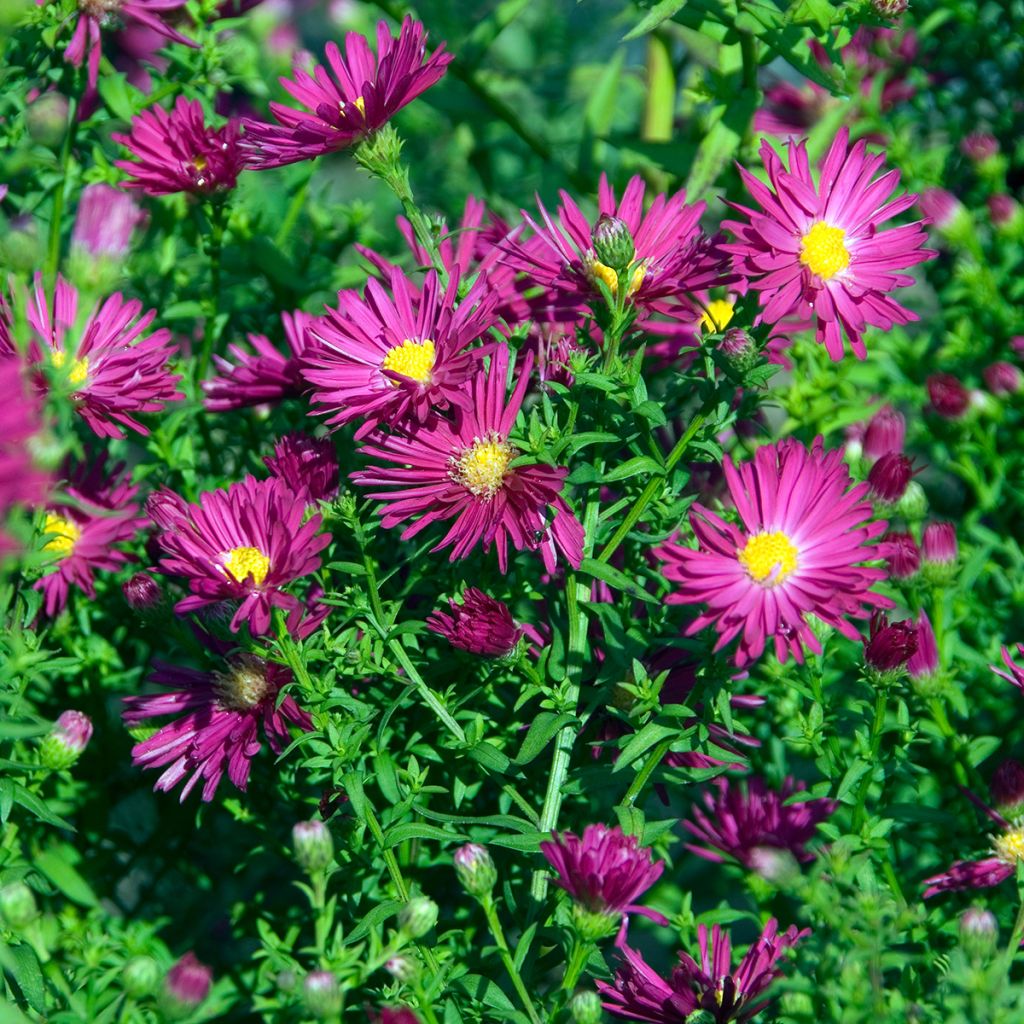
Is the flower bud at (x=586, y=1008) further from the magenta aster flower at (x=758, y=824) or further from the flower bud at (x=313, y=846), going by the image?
the magenta aster flower at (x=758, y=824)

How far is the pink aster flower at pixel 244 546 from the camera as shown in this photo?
0.75 m

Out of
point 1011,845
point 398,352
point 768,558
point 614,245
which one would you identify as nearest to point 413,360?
point 398,352

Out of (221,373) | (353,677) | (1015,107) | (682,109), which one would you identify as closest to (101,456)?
(221,373)

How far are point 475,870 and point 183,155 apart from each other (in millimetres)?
583

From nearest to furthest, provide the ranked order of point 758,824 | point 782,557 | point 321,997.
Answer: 1. point 321,997
2. point 782,557
3. point 758,824

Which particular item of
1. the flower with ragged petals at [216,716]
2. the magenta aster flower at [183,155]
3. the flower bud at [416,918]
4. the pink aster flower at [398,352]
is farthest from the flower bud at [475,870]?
the magenta aster flower at [183,155]

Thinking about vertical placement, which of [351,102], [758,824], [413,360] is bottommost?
[758,824]

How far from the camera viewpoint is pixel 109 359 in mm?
896

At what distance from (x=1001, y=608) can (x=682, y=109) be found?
0.80 m

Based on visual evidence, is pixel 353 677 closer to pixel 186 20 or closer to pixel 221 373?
pixel 221 373

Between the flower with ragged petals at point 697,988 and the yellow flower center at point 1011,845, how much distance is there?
0.53ft

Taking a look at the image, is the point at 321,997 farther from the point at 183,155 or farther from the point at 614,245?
the point at 183,155

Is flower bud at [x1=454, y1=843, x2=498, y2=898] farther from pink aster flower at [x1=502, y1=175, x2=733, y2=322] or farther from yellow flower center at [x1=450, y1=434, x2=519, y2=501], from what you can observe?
pink aster flower at [x1=502, y1=175, x2=733, y2=322]

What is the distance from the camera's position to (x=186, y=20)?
115 centimetres
